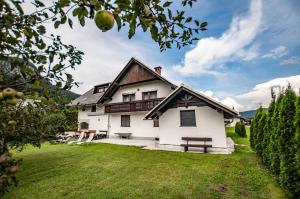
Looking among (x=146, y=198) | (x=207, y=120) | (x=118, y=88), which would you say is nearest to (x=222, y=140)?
(x=207, y=120)

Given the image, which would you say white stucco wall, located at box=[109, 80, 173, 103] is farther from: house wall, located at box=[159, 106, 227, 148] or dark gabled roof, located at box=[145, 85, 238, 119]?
house wall, located at box=[159, 106, 227, 148]

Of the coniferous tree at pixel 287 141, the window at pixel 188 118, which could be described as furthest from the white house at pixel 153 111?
the coniferous tree at pixel 287 141

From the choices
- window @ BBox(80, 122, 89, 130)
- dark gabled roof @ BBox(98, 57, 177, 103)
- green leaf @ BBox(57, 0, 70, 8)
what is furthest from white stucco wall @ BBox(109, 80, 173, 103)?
green leaf @ BBox(57, 0, 70, 8)

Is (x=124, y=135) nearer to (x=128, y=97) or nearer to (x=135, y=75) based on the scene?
(x=128, y=97)

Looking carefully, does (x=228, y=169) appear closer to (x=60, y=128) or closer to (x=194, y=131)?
(x=194, y=131)

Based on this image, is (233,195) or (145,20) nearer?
(145,20)

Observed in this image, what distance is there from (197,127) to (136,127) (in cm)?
890

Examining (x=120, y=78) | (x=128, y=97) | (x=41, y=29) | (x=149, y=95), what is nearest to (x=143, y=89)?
(x=149, y=95)

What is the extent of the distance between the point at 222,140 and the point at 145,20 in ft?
37.1

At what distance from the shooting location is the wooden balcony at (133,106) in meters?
17.6


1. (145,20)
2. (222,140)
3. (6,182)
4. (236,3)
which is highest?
(236,3)

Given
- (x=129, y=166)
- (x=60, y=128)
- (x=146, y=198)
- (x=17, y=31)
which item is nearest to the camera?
(x=17, y=31)

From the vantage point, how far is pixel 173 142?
12492 mm

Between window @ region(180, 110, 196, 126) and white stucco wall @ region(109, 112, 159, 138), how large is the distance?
5.69m
